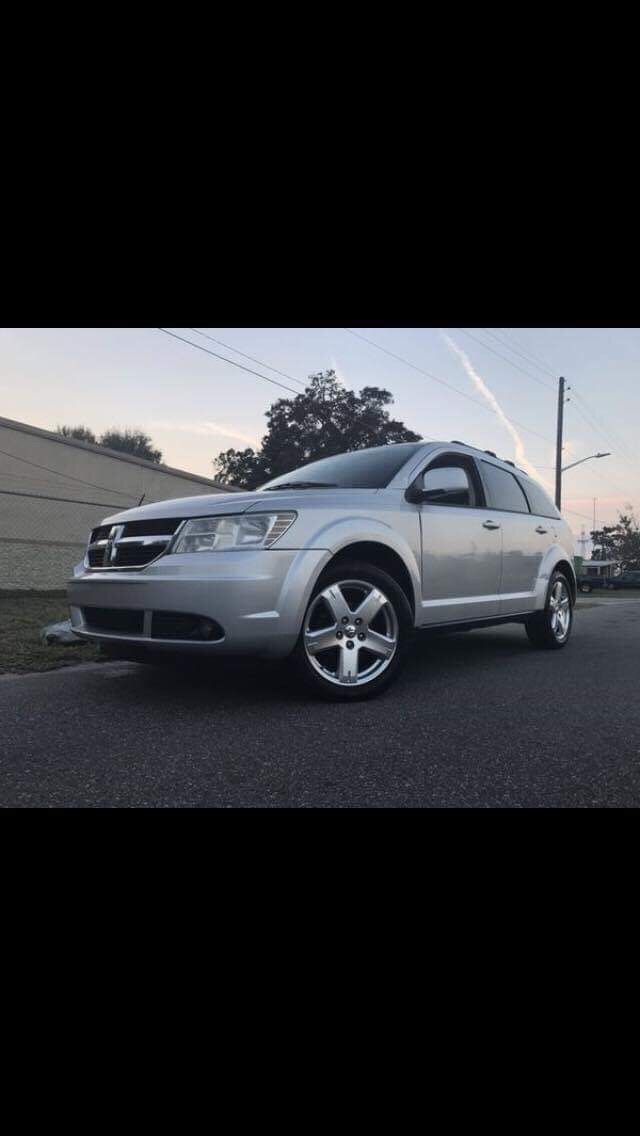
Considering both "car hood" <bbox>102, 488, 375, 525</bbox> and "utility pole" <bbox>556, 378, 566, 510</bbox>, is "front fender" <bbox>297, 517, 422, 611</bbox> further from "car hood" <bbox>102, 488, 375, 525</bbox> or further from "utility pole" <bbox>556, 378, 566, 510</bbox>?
"utility pole" <bbox>556, 378, 566, 510</bbox>

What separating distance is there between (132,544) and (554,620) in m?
4.15

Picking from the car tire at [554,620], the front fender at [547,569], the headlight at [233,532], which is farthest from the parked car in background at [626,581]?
the headlight at [233,532]

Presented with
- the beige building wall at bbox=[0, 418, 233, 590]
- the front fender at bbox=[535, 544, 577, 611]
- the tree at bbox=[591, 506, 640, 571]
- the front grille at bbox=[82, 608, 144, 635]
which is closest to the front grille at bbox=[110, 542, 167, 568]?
the front grille at bbox=[82, 608, 144, 635]

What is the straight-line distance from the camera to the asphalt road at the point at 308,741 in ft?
7.25

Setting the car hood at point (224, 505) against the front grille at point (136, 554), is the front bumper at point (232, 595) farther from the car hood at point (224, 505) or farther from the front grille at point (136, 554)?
the car hood at point (224, 505)

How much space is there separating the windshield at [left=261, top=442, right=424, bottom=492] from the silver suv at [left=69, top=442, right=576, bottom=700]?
0.6 inches

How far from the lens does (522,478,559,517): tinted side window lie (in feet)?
20.2

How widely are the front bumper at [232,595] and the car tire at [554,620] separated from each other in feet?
10.6
